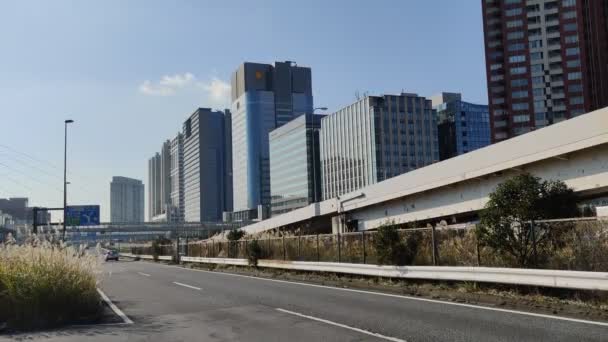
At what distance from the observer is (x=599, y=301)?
1102cm

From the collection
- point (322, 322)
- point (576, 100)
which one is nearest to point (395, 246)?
point (322, 322)

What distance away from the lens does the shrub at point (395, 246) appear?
1722 centimetres

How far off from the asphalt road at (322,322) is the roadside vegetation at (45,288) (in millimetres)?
956

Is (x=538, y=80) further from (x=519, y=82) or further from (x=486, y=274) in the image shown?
(x=486, y=274)

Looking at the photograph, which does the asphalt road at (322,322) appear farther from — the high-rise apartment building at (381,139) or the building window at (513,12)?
the high-rise apartment building at (381,139)

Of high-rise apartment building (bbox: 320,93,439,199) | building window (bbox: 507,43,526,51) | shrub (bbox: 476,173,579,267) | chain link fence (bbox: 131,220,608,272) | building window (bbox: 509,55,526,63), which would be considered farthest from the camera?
high-rise apartment building (bbox: 320,93,439,199)

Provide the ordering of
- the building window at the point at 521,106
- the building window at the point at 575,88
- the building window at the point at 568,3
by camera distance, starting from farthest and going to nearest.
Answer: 1. the building window at the point at 521,106
2. the building window at the point at 568,3
3. the building window at the point at 575,88

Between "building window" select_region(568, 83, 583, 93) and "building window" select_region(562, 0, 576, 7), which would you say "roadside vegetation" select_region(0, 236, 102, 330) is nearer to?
"building window" select_region(568, 83, 583, 93)

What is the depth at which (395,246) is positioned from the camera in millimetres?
17359

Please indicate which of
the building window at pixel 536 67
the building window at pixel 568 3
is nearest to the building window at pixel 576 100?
the building window at pixel 536 67

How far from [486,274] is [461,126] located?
17671cm

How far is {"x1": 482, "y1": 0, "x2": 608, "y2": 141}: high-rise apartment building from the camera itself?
389 feet

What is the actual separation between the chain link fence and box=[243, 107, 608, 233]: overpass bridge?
2402 millimetres

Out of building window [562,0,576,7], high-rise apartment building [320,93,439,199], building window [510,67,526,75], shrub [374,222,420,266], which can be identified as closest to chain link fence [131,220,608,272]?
shrub [374,222,420,266]
